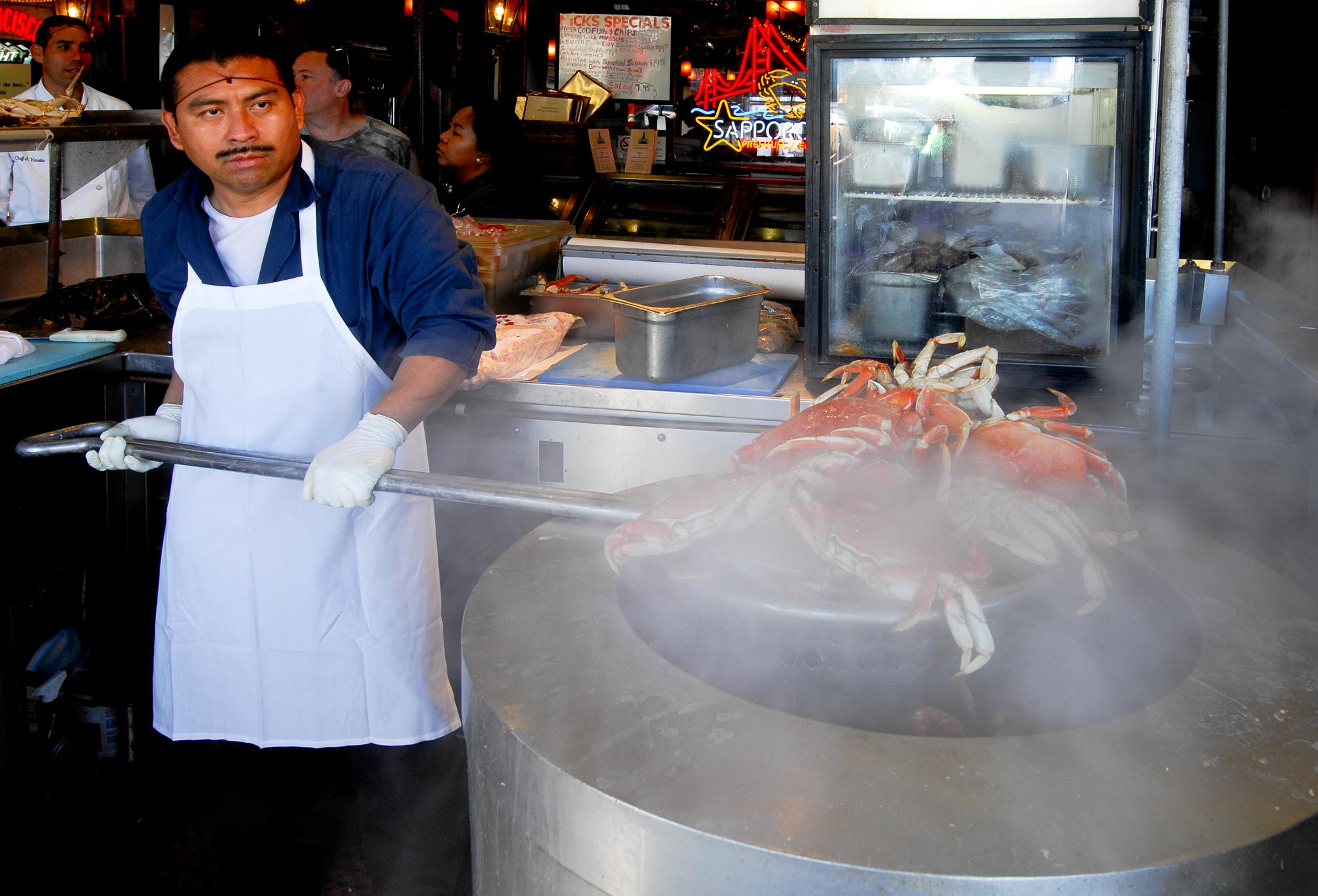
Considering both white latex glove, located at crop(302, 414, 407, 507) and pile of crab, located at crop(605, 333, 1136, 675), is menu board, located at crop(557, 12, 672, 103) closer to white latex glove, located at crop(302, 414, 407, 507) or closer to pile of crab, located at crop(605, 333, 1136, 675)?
white latex glove, located at crop(302, 414, 407, 507)

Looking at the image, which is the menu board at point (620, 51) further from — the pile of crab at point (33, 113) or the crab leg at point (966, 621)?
the crab leg at point (966, 621)

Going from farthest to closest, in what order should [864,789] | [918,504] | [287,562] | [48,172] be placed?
[48,172], [287,562], [918,504], [864,789]

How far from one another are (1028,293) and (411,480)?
6.62 ft

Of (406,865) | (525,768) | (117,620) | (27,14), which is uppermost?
(27,14)

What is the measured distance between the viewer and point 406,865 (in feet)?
9.82

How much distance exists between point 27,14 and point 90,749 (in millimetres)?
6942

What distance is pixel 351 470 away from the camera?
6.71 feet

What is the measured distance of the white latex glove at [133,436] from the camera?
2340 millimetres

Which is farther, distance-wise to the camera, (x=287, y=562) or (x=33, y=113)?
(x=33, y=113)

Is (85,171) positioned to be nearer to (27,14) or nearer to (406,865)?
(406,865)

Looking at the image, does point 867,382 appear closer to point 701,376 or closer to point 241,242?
point 701,376

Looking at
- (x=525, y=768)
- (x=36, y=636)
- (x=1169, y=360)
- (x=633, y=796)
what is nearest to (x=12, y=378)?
(x=36, y=636)

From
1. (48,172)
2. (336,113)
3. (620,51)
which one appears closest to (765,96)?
(620,51)

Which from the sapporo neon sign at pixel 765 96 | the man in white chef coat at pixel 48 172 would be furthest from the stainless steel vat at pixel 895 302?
the sapporo neon sign at pixel 765 96
